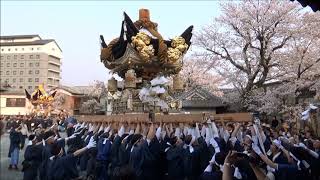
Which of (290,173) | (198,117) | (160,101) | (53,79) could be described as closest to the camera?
(290,173)

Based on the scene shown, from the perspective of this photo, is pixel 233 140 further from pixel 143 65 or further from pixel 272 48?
pixel 272 48

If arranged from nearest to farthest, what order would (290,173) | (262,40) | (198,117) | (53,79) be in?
1. (290,173)
2. (198,117)
3. (262,40)
4. (53,79)

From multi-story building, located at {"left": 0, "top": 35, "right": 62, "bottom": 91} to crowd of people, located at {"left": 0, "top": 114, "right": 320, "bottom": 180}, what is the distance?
2806 inches

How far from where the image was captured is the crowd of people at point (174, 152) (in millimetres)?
5719

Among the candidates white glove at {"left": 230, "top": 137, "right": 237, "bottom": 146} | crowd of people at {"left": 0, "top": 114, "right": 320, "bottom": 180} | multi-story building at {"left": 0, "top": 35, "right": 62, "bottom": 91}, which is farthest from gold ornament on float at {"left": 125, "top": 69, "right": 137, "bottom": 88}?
multi-story building at {"left": 0, "top": 35, "right": 62, "bottom": 91}

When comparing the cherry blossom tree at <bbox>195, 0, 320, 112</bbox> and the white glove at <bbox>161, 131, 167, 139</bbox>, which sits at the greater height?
the cherry blossom tree at <bbox>195, 0, 320, 112</bbox>

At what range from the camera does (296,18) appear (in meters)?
20.3

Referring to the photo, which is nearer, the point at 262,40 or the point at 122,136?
the point at 122,136

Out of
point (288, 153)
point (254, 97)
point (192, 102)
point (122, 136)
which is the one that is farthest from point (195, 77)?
point (288, 153)

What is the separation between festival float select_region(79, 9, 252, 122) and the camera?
35.4ft

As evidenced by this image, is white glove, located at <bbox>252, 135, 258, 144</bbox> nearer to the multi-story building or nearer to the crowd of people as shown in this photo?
the crowd of people

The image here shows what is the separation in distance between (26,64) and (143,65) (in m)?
71.7

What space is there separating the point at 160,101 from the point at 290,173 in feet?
19.2

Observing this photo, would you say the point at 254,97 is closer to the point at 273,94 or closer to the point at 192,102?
the point at 273,94
